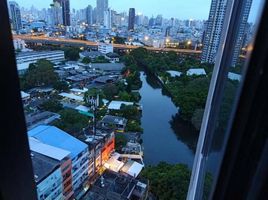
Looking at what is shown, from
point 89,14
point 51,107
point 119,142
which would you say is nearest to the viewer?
point 119,142

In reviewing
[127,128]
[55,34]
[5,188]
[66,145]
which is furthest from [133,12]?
[5,188]

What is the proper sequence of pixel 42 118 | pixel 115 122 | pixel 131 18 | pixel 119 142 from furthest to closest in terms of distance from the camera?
pixel 131 18 < pixel 115 122 < pixel 42 118 < pixel 119 142

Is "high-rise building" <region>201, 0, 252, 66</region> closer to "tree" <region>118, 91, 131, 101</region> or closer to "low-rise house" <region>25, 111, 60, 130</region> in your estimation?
"low-rise house" <region>25, 111, 60, 130</region>

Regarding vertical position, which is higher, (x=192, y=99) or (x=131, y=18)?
(x=131, y=18)

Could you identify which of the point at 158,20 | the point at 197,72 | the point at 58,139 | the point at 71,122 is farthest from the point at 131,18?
the point at 58,139

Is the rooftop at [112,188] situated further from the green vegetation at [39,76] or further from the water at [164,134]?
the green vegetation at [39,76]

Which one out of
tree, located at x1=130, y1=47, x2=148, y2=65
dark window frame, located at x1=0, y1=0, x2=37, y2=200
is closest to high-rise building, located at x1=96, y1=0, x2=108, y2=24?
tree, located at x1=130, y1=47, x2=148, y2=65

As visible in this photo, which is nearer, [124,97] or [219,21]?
[219,21]

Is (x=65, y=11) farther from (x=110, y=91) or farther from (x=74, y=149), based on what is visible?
(x=74, y=149)
